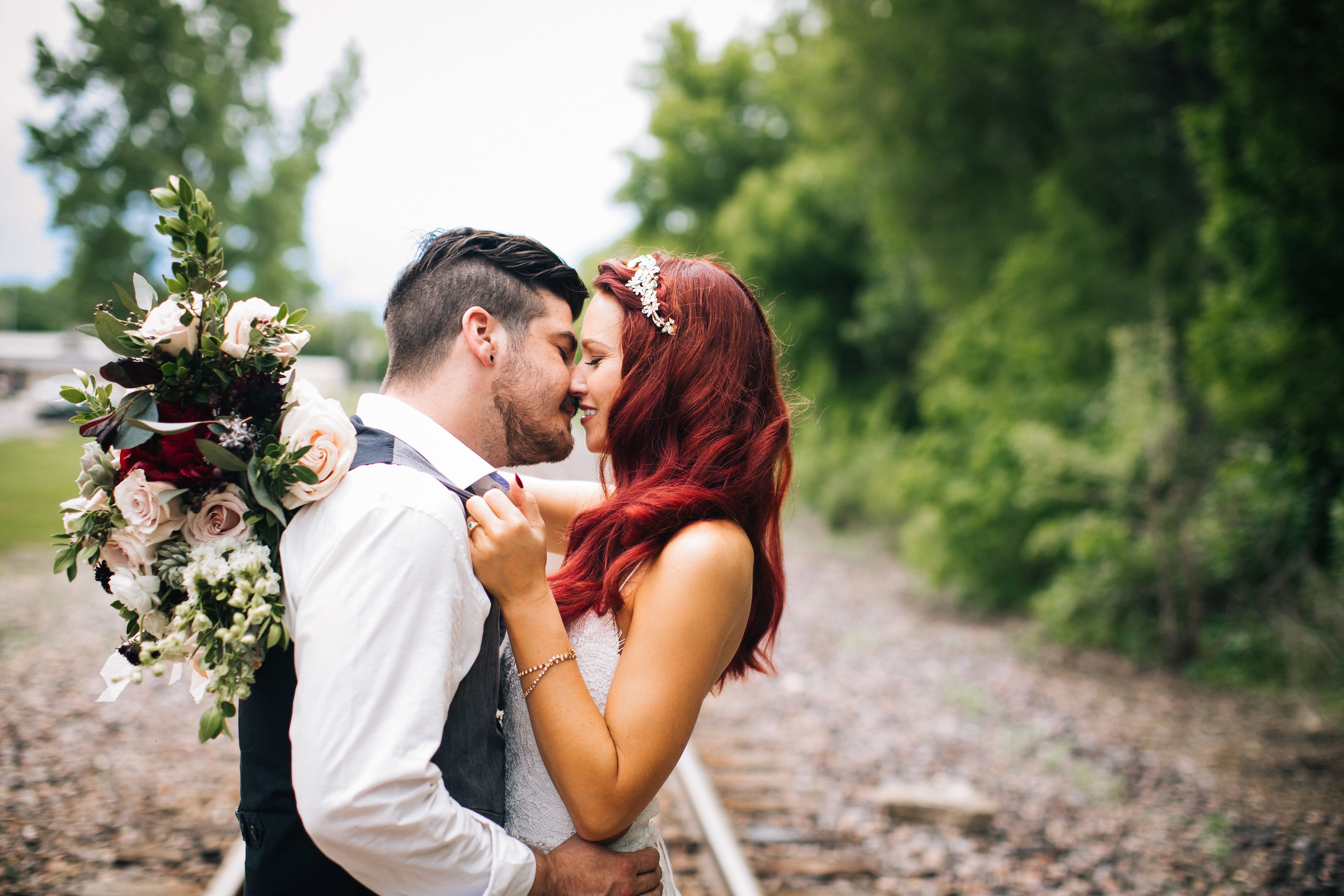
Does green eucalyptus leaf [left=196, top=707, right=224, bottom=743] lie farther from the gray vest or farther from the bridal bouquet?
the gray vest

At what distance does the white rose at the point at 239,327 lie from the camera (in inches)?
67.5

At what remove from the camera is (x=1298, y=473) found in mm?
6625

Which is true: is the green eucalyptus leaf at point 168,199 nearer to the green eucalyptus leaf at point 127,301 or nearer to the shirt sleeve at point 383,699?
the green eucalyptus leaf at point 127,301

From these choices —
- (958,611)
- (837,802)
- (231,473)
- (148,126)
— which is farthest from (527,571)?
(148,126)

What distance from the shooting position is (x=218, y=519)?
1.71 metres

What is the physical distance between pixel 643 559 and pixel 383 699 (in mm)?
764

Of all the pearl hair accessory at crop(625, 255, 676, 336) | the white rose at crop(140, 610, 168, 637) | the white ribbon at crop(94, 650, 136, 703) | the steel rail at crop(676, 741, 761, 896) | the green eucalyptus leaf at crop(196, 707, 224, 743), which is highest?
the pearl hair accessory at crop(625, 255, 676, 336)

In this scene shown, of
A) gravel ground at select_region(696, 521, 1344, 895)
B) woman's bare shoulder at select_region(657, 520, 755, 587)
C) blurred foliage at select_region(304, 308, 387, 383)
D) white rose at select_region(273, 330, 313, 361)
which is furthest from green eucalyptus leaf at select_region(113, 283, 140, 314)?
blurred foliage at select_region(304, 308, 387, 383)

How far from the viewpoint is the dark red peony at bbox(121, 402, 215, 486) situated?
1661mm

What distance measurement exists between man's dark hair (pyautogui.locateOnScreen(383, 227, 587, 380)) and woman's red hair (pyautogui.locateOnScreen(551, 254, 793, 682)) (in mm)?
248

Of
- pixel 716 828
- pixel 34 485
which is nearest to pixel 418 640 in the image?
pixel 716 828

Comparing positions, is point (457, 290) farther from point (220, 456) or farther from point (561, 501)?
point (561, 501)

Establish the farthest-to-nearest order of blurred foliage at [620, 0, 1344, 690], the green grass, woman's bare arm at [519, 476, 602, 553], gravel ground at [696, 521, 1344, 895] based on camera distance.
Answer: the green grass → blurred foliage at [620, 0, 1344, 690] → gravel ground at [696, 521, 1344, 895] → woman's bare arm at [519, 476, 602, 553]

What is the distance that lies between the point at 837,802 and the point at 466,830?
13.4 ft
